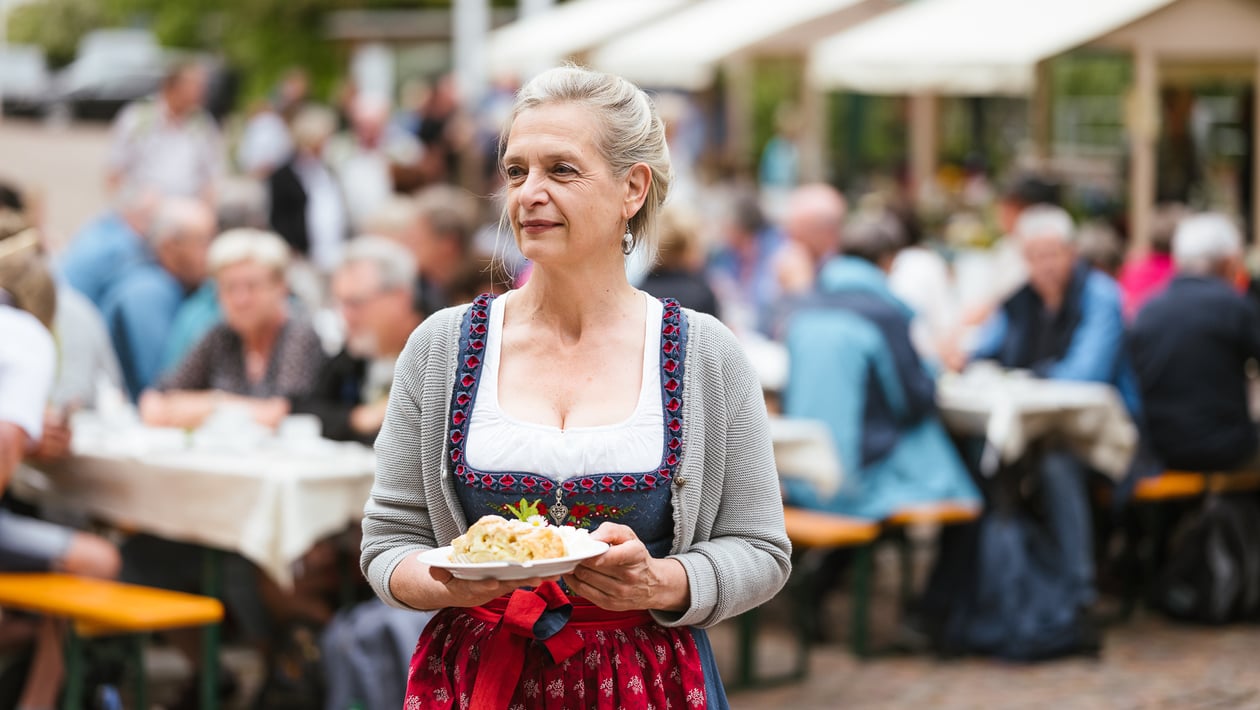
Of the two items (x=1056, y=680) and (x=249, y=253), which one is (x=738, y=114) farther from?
(x=1056, y=680)

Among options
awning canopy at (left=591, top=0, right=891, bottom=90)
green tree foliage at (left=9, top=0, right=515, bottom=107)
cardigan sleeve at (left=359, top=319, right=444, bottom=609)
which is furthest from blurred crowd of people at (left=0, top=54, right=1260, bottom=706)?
green tree foliage at (left=9, top=0, right=515, bottom=107)

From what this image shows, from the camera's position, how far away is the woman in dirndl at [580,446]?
8.72ft

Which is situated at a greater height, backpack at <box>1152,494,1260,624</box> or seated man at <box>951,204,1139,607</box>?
seated man at <box>951,204,1139,607</box>

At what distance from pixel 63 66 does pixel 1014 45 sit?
42420 millimetres

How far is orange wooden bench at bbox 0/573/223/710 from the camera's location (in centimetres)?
532

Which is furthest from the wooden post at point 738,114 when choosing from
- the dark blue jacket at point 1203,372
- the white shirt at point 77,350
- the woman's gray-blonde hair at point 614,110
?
the woman's gray-blonde hair at point 614,110

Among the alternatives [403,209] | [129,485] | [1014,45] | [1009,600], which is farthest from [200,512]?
[1014,45]

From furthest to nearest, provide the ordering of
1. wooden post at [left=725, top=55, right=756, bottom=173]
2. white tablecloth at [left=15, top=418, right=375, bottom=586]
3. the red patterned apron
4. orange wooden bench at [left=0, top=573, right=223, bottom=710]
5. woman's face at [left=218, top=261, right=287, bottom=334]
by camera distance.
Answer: wooden post at [left=725, top=55, right=756, bottom=173], woman's face at [left=218, top=261, right=287, bottom=334], white tablecloth at [left=15, top=418, right=375, bottom=586], orange wooden bench at [left=0, top=573, right=223, bottom=710], the red patterned apron

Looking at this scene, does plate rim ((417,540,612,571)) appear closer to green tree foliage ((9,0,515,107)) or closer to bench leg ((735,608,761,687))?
bench leg ((735,608,761,687))

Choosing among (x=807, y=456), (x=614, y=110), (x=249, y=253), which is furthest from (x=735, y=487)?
(x=249, y=253)

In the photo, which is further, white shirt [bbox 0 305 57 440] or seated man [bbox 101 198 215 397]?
seated man [bbox 101 198 215 397]

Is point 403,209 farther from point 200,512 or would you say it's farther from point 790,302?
point 200,512

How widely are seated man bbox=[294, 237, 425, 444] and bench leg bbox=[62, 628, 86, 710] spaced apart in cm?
127

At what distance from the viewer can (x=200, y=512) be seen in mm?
5977
